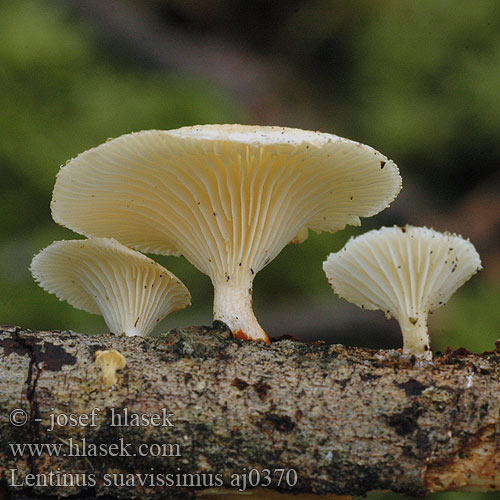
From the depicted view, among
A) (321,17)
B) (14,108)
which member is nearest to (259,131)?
(14,108)

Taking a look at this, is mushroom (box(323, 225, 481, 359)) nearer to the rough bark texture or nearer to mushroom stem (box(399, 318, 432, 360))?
mushroom stem (box(399, 318, 432, 360))

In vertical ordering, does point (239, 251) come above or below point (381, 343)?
below

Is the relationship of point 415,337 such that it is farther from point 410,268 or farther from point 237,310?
point 237,310

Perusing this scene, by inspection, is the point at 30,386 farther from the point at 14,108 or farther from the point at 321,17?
the point at 321,17

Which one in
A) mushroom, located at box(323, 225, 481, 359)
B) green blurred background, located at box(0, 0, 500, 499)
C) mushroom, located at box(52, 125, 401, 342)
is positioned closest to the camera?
mushroom, located at box(52, 125, 401, 342)

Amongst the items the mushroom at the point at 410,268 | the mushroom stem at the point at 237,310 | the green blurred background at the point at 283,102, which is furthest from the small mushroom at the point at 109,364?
the green blurred background at the point at 283,102

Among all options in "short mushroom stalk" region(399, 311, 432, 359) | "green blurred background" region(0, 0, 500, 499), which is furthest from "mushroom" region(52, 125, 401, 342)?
"green blurred background" region(0, 0, 500, 499)
